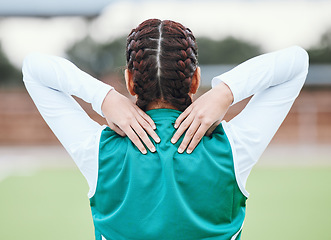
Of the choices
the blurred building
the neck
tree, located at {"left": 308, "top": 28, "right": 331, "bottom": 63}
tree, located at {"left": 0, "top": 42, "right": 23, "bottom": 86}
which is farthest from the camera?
tree, located at {"left": 308, "top": 28, "right": 331, "bottom": 63}

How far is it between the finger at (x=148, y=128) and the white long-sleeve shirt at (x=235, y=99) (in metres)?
0.13

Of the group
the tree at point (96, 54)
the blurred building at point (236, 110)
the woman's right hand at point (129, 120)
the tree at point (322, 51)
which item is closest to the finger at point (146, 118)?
the woman's right hand at point (129, 120)

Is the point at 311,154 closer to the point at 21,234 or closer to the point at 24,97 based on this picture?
the point at 21,234

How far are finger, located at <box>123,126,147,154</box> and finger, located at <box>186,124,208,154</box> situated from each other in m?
0.12

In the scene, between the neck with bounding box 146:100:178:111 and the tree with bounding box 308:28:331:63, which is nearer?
the neck with bounding box 146:100:178:111

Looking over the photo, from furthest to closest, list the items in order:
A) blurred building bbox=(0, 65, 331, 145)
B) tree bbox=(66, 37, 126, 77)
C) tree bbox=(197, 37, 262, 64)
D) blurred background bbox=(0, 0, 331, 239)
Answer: tree bbox=(197, 37, 262, 64)
tree bbox=(66, 37, 126, 77)
blurred building bbox=(0, 65, 331, 145)
blurred background bbox=(0, 0, 331, 239)

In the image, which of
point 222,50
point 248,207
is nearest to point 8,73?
point 222,50

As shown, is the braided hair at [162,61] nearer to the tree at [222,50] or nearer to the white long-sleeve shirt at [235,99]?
the white long-sleeve shirt at [235,99]

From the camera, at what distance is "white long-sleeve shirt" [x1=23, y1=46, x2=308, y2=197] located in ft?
4.03

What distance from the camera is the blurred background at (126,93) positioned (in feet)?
15.1

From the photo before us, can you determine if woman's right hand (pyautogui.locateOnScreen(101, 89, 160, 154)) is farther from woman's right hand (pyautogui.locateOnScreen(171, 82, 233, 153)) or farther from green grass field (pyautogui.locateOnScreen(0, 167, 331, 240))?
green grass field (pyautogui.locateOnScreen(0, 167, 331, 240))

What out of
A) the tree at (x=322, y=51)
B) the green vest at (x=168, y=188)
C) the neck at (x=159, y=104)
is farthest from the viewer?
the tree at (x=322, y=51)

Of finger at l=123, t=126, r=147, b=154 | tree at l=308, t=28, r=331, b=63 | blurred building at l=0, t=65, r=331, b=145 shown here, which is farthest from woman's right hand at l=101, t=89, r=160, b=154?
tree at l=308, t=28, r=331, b=63

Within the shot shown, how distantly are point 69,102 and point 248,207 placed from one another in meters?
4.02
